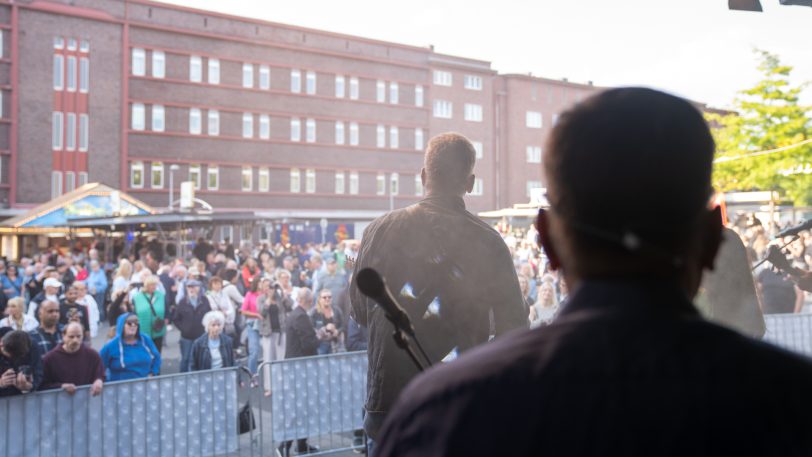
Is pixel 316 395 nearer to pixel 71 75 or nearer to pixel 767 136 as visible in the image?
pixel 767 136

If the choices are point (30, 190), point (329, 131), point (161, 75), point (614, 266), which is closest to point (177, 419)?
point (614, 266)

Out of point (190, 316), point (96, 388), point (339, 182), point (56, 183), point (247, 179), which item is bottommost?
point (96, 388)

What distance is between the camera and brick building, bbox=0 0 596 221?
4447 cm

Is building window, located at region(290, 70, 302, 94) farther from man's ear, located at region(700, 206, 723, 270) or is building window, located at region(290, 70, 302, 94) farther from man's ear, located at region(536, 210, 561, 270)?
man's ear, located at region(700, 206, 723, 270)

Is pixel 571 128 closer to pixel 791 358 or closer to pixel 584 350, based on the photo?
pixel 584 350

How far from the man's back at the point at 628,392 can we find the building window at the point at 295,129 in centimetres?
5431

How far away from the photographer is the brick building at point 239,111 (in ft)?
146

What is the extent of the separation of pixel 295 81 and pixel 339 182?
26.8 ft

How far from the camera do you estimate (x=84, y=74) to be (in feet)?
151

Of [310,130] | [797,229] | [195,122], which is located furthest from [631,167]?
[310,130]

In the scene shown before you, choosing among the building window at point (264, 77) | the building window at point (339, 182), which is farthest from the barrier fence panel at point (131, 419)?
the building window at point (339, 182)

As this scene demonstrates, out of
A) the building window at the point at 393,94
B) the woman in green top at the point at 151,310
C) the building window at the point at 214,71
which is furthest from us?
the building window at the point at 393,94

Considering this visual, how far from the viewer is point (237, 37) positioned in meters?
51.7

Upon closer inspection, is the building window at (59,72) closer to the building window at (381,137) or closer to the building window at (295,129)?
the building window at (295,129)
